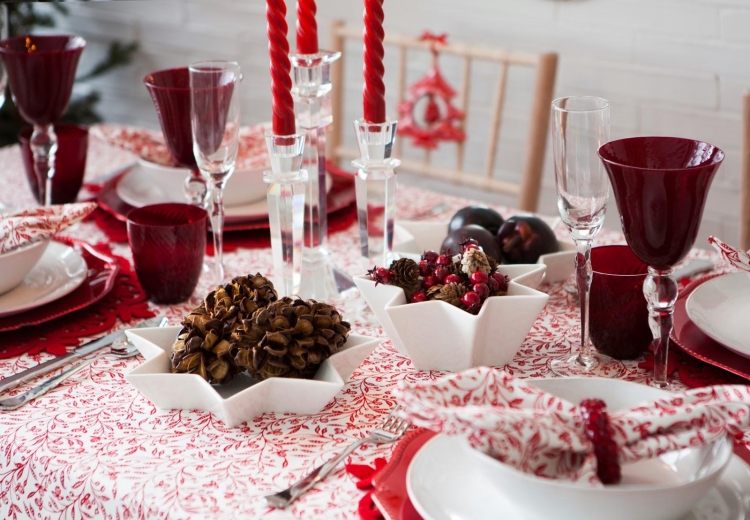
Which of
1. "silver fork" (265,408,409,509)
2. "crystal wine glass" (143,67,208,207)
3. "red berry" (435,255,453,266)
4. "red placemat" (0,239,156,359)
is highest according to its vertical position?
"crystal wine glass" (143,67,208,207)

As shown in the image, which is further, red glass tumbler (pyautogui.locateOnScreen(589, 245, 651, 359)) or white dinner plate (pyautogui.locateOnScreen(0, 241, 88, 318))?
white dinner plate (pyautogui.locateOnScreen(0, 241, 88, 318))

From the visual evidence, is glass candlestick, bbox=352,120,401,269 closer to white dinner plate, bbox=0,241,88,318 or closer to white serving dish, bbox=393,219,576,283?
white serving dish, bbox=393,219,576,283

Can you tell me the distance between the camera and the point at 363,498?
0.63 m

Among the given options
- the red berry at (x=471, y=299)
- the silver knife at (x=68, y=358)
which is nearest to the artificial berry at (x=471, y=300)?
the red berry at (x=471, y=299)

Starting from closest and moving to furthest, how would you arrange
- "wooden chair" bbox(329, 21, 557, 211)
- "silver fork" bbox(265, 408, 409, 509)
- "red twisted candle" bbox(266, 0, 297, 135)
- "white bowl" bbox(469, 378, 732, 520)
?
"white bowl" bbox(469, 378, 732, 520)
"silver fork" bbox(265, 408, 409, 509)
"red twisted candle" bbox(266, 0, 297, 135)
"wooden chair" bbox(329, 21, 557, 211)

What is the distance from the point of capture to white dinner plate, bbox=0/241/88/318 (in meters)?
0.95

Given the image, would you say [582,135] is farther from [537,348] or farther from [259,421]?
[259,421]

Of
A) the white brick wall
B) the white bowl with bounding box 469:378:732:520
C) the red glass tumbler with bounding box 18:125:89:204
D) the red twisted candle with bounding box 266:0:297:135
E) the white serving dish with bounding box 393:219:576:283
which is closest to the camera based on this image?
the white bowl with bounding box 469:378:732:520

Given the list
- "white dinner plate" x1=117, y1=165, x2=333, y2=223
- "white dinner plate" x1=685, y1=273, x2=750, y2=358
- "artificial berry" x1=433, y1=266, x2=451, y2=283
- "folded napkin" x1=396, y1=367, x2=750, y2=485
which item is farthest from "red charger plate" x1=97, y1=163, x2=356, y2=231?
"folded napkin" x1=396, y1=367, x2=750, y2=485

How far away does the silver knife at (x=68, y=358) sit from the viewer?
0.82 m

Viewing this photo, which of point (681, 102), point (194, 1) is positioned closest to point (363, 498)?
point (681, 102)

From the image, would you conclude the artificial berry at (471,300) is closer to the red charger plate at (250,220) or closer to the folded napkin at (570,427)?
the folded napkin at (570,427)

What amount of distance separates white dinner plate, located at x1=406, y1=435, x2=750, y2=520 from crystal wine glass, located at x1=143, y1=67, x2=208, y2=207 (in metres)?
0.56

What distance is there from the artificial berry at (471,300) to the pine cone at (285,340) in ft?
0.40
